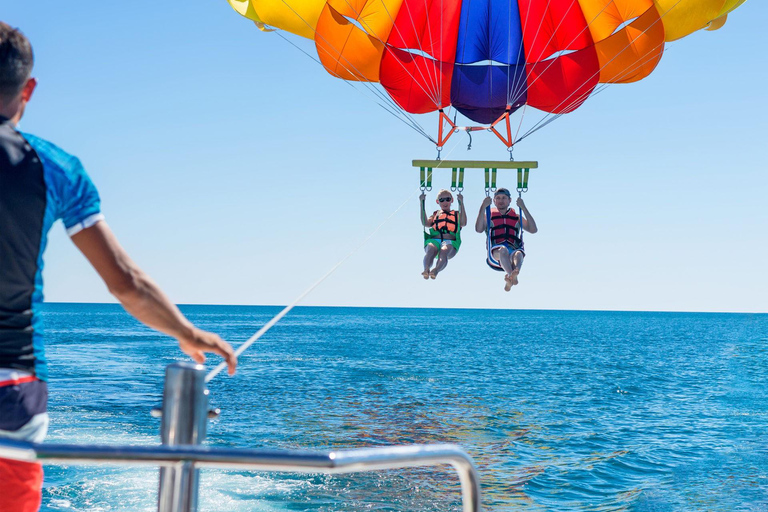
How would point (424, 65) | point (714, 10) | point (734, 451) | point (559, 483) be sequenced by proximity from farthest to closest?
point (734, 451), point (559, 483), point (424, 65), point (714, 10)

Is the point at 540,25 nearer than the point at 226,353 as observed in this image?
No

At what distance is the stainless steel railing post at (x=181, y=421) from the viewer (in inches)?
55.9

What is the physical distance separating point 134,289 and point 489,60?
388 inches

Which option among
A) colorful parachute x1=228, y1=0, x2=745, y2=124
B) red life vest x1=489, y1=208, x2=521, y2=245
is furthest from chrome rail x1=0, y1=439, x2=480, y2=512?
colorful parachute x1=228, y1=0, x2=745, y2=124

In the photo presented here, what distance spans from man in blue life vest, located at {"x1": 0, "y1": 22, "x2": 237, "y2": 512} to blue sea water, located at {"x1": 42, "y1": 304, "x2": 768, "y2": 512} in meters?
9.14

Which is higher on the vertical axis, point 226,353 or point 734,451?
point 226,353

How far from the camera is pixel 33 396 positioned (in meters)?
1.79

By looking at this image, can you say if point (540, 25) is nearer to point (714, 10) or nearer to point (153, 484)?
point (714, 10)

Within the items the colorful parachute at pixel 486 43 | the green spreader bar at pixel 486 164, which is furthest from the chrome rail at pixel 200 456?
the colorful parachute at pixel 486 43

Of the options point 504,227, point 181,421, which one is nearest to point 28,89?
point 181,421

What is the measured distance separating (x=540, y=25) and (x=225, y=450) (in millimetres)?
9958

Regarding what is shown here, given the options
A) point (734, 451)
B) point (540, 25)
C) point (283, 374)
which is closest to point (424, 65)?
point (540, 25)

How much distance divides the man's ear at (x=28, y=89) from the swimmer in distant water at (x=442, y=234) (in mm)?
7926

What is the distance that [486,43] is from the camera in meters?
10.8
